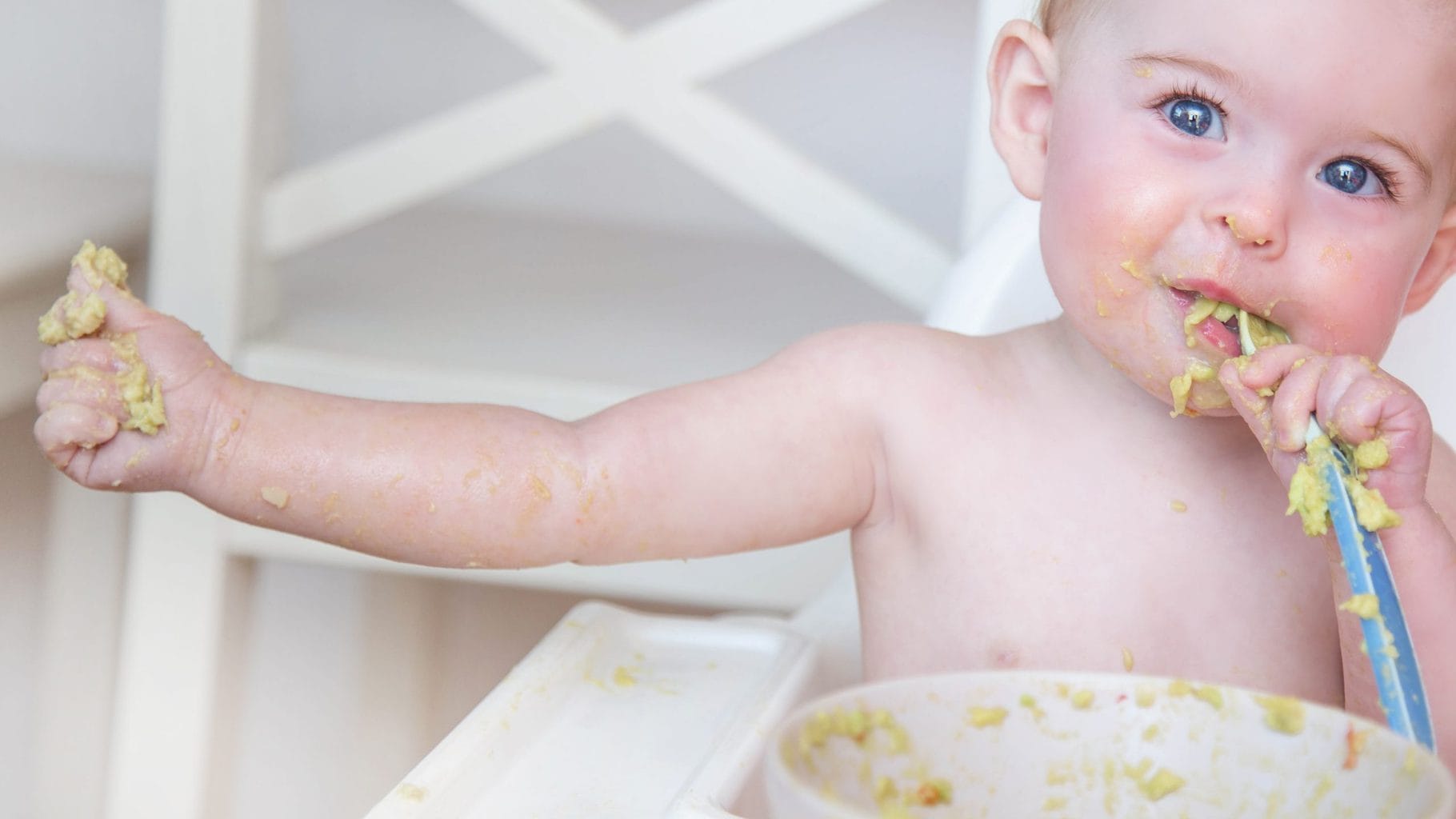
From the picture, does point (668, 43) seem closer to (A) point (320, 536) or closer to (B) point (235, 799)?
(A) point (320, 536)

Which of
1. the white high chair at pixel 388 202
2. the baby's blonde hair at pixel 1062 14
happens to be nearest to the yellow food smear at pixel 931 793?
the baby's blonde hair at pixel 1062 14

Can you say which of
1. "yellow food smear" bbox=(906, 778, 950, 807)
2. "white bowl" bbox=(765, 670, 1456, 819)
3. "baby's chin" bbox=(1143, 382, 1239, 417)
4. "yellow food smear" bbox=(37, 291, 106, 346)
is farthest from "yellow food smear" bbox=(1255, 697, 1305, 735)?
"yellow food smear" bbox=(37, 291, 106, 346)

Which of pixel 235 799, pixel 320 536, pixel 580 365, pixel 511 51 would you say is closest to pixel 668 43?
pixel 580 365

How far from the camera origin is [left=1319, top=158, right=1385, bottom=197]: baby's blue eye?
68 centimetres

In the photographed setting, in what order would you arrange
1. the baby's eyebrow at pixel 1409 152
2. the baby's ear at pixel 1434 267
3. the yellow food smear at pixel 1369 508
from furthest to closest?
the baby's ear at pixel 1434 267 < the baby's eyebrow at pixel 1409 152 < the yellow food smear at pixel 1369 508

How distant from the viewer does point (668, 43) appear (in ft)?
3.52

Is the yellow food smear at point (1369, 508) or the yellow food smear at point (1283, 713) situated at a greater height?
the yellow food smear at point (1369, 508)

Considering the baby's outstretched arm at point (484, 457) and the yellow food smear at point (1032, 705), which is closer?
the yellow food smear at point (1032, 705)

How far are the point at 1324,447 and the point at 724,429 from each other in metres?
0.27

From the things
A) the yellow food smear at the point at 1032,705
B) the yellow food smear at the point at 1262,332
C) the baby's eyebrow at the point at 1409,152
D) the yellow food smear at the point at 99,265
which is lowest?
the yellow food smear at the point at 1032,705

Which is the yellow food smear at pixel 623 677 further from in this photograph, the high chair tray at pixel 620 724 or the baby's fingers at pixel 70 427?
the baby's fingers at pixel 70 427

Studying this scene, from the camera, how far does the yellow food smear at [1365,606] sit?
19.9 inches

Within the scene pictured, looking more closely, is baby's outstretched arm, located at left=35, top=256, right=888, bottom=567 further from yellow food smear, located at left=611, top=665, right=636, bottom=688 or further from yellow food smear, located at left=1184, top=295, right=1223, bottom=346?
yellow food smear, located at left=1184, top=295, right=1223, bottom=346

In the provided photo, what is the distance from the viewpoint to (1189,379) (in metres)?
0.68
